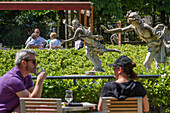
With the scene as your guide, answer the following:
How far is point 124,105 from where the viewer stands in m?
4.96

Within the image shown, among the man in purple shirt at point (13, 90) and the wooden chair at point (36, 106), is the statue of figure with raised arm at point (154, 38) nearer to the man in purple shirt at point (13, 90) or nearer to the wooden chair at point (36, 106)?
the man in purple shirt at point (13, 90)

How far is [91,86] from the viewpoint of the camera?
26.9 ft

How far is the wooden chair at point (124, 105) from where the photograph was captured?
4.91 meters

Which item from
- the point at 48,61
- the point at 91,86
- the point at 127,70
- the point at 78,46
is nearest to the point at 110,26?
the point at 78,46

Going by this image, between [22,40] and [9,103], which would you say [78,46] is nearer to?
[22,40]

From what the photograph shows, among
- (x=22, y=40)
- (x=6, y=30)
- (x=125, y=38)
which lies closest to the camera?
(x=22, y=40)

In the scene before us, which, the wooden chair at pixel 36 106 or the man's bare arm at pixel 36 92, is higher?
the man's bare arm at pixel 36 92

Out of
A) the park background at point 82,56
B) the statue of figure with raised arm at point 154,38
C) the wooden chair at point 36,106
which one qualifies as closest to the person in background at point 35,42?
the park background at point 82,56

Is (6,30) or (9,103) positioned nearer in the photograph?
(9,103)

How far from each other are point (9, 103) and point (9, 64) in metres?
9.30

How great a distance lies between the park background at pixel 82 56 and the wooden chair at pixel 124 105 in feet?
10.2

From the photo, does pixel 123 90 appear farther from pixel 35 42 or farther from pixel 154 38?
pixel 35 42

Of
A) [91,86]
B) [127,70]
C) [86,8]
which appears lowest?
[91,86]

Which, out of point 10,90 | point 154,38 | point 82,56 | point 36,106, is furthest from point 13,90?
point 82,56
